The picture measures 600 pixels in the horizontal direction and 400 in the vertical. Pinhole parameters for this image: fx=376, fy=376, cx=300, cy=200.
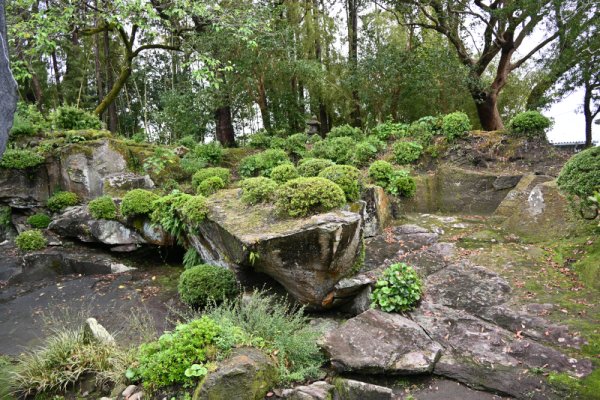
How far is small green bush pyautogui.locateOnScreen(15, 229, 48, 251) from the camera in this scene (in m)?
8.81

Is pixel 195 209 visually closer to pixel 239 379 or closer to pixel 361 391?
pixel 239 379

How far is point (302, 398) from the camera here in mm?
3928

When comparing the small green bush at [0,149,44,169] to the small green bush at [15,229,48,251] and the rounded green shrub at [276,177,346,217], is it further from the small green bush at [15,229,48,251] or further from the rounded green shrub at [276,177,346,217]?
the rounded green shrub at [276,177,346,217]

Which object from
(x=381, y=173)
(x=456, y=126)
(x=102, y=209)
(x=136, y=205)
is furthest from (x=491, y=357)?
(x=102, y=209)

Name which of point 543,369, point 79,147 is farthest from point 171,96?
point 543,369

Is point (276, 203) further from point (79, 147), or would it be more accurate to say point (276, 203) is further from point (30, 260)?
point (79, 147)

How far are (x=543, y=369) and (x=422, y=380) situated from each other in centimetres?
125

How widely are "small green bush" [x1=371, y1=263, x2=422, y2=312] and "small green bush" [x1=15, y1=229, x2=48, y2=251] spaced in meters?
8.03

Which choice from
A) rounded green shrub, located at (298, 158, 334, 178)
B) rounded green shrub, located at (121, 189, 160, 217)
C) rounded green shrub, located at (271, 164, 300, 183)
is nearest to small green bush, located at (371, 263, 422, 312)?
rounded green shrub, located at (271, 164, 300, 183)

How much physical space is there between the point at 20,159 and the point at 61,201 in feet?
5.19

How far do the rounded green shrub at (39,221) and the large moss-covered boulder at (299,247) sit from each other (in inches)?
251

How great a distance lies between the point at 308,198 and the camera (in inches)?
235

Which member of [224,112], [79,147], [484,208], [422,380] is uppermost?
[224,112]

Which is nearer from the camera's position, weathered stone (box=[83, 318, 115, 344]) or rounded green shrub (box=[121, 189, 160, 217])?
weathered stone (box=[83, 318, 115, 344])
